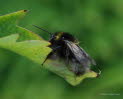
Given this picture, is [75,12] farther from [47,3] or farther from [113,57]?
[113,57]

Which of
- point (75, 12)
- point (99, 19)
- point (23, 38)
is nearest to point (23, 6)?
point (75, 12)

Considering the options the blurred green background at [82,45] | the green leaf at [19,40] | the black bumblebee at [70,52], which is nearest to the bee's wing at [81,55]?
the black bumblebee at [70,52]

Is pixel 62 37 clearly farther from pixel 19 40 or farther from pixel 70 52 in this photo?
pixel 19 40

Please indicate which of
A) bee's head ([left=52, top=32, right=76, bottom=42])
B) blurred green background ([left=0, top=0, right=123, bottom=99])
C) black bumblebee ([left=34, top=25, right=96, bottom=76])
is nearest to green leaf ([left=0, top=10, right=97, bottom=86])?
black bumblebee ([left=34, top=25, right=96, bottom=76])

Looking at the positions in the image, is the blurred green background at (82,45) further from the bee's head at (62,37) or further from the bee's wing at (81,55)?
the bee's wing at (81,55)

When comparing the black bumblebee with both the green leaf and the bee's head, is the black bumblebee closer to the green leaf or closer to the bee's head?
the bee's head
